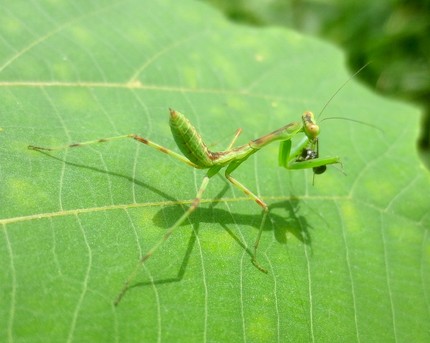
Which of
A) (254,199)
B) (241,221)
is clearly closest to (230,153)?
(254,199)

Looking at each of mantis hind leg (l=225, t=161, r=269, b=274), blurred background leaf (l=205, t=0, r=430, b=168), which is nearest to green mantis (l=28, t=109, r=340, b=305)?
mantis hind leg (l=225, t=161, r=269, b=274)

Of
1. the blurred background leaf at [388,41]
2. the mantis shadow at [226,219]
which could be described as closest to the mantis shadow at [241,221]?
the mantis shadow at [226,219]

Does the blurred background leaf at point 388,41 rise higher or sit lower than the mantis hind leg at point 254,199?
higher

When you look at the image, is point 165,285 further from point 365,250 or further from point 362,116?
point 362,116

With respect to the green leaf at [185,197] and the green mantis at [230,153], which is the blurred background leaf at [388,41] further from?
the green mantis at [230,153]

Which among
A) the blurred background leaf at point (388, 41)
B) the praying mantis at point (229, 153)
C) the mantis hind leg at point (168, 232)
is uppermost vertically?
the blurred background leaf at point (388, 41)

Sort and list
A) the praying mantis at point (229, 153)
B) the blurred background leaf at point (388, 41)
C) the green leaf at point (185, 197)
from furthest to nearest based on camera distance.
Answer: the blurred background leaf at point (388, 41) → the praying mantis at point (229, 153) → the green leaf at point (185, 197)

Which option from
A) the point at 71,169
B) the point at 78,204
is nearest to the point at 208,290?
the point at 78,204

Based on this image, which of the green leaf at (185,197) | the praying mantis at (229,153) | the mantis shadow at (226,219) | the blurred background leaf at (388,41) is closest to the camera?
the green leaf at (185,197)

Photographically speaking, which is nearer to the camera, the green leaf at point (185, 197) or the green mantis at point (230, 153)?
the green leaf at point (185, 197)
